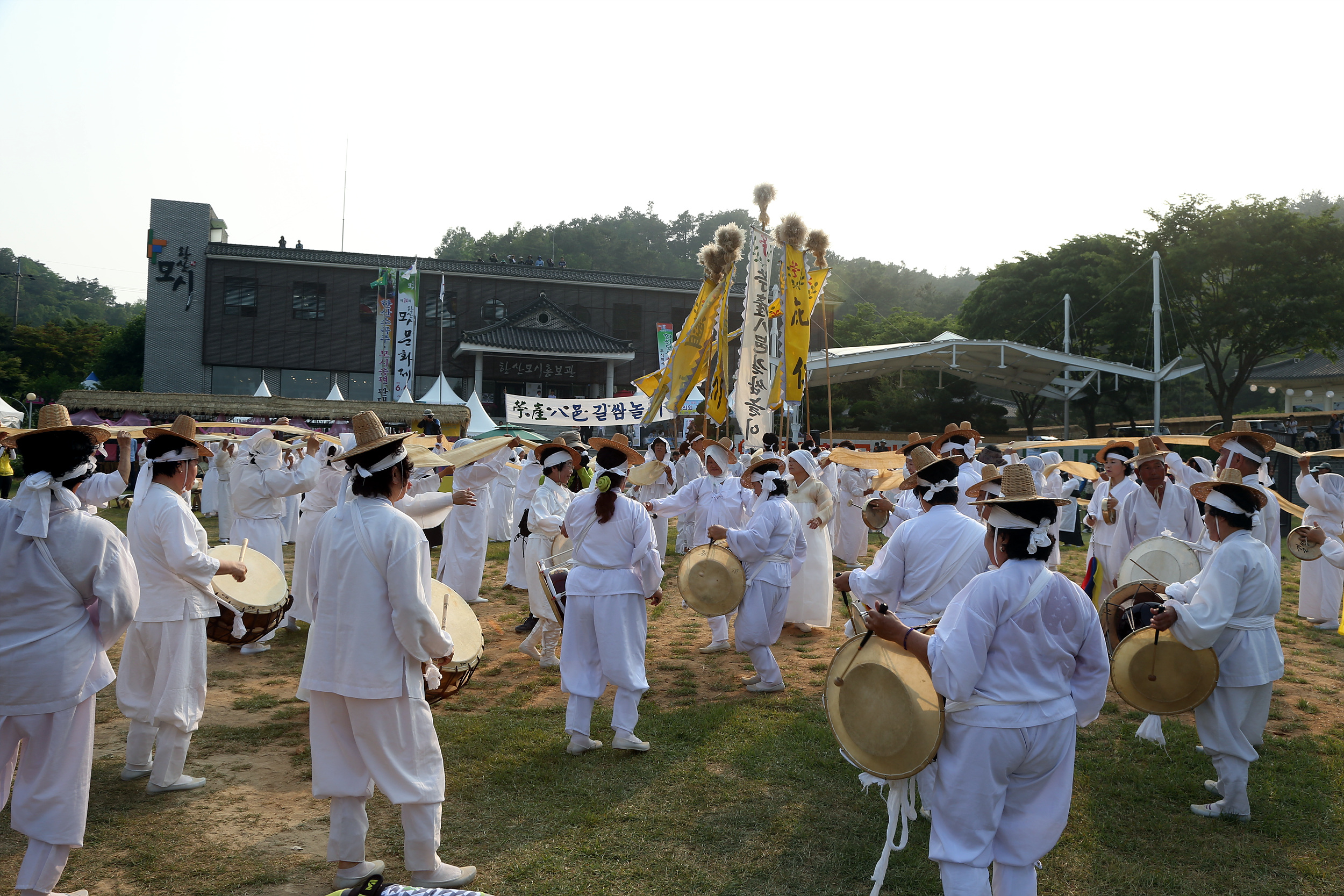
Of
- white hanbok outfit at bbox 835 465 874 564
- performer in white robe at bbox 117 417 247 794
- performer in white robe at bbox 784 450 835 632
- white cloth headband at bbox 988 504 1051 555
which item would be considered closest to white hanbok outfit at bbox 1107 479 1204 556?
performer in white robe at bbox 784 450 835 632

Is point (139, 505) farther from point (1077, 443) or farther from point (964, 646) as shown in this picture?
point (1077, 443)

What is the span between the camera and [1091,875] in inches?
151

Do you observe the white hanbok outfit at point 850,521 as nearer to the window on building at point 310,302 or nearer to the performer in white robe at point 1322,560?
A: the performer in white robe at point 1322,560

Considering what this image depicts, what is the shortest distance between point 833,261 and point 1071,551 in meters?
52.5

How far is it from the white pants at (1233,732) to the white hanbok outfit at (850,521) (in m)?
8.90

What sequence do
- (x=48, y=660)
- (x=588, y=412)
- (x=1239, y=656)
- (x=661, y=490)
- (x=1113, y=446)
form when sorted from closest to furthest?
1. (x=48, y=660)
2. (x=1239, y=656)
3. (x=1113, y=446)
4. (x=661, y=490)
5. (x=588, y=412)

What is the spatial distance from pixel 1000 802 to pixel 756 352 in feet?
24.1

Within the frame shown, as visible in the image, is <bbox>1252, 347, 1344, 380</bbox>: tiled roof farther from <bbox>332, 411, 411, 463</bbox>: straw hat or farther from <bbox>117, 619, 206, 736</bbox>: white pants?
<bbox>117, 619, 206, 736</bbox>: white pants

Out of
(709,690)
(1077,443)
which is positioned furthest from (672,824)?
(1077,443)

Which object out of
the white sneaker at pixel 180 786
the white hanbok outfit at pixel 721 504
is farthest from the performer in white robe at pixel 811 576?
the white sneaker at pixel 180 786

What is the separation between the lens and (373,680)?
11.1ft

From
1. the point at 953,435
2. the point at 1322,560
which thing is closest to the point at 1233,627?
the point at 953,435

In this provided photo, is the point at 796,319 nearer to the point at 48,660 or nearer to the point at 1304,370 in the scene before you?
the point at 48,660

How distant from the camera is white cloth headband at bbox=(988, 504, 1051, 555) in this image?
2891mm
